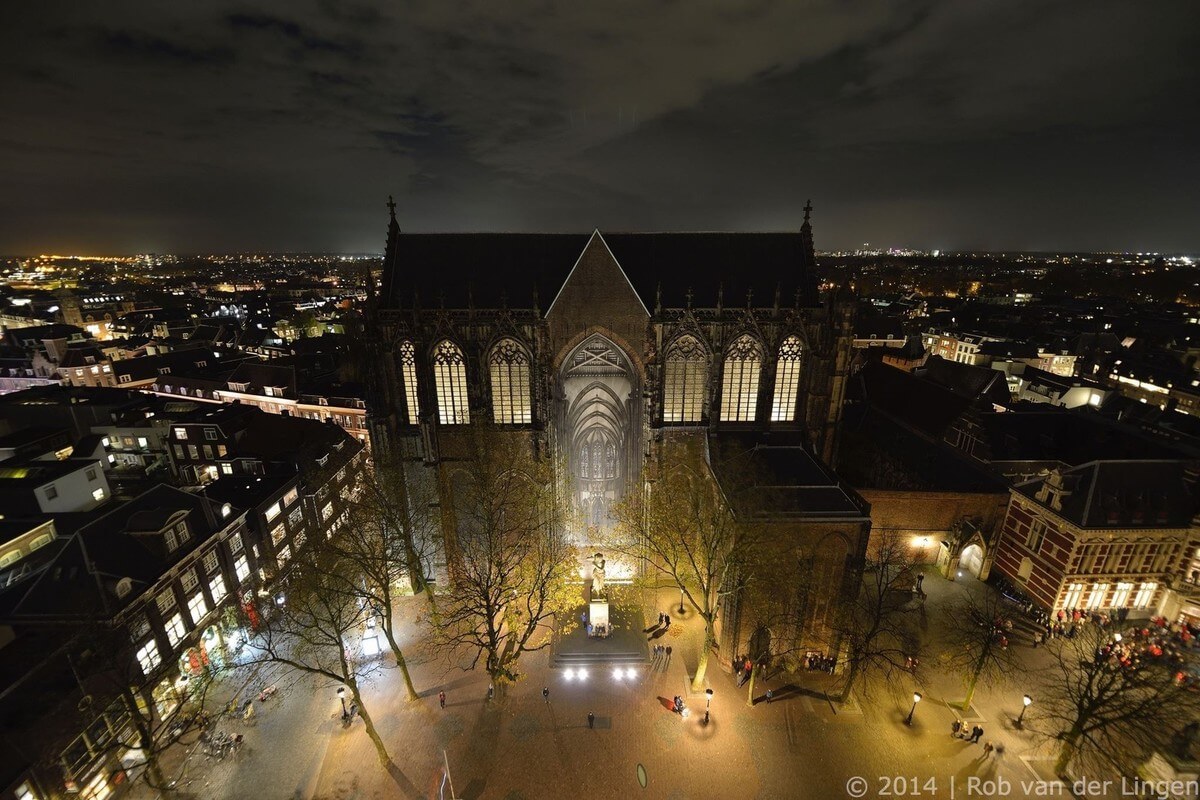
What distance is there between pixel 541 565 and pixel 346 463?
92.1 ft

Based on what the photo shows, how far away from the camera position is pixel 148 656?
26547 millimetres

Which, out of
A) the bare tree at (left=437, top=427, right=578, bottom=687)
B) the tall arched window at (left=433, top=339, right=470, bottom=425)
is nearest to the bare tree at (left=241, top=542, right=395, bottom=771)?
Answer: the bare tree at (left=437, top=427, right=578, bottom=687)

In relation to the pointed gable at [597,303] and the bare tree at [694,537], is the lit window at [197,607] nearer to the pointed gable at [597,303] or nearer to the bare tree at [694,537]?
the bare tree at [694,537]

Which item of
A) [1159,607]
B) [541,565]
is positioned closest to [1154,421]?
[1159,607]

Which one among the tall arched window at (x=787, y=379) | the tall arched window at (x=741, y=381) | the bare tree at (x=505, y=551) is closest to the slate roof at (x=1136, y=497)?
the tall arched window at (x=787, y=379)

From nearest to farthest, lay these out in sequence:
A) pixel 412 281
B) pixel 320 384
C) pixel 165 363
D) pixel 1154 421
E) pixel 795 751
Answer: pixel 795 751, pixel 412 281, pixel 1154 421, pixel 320 384, pixel 165 363

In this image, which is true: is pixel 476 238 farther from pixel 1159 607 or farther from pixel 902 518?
pixel 1159 607

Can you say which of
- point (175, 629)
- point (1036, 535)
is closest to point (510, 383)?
point (175, 629)

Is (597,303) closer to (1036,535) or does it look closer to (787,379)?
(787,379)

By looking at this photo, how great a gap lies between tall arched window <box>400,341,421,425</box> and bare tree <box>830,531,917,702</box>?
29.0m

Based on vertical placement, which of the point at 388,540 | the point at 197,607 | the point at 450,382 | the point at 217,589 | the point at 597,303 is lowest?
the point at 217,589

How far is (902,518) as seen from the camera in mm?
36562

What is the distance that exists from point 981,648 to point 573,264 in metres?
33.4

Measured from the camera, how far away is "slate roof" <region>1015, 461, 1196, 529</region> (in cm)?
3044
